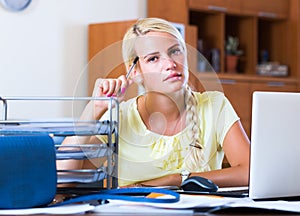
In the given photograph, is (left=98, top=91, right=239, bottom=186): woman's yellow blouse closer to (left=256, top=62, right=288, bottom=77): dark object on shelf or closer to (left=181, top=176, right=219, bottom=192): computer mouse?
(left=181, top=176, right=219, bottom=192): computer mouse

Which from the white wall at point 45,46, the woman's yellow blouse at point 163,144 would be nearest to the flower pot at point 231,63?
the white wall at point 45,46

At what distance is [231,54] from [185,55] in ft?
13.5

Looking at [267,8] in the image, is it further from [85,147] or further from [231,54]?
[85,147]

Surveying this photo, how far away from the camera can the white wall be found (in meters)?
4.69

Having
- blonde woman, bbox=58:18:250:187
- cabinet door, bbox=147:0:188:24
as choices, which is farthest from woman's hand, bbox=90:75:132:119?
cabinet door, bbox=147:0:188:24

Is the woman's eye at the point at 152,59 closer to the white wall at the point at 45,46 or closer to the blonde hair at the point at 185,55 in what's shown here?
the blonde hair at the point at 185,55

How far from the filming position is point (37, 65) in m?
4.82

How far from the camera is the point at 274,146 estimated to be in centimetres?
135

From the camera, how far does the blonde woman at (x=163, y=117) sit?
170 centimetres

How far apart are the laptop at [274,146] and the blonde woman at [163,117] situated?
388 millimetres

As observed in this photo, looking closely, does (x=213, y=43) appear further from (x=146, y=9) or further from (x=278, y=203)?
(x=278, y=203)

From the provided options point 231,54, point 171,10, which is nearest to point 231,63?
point 231,54

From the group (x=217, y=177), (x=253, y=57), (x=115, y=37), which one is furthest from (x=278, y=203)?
(x=253, y=57)

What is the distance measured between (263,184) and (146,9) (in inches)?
164
